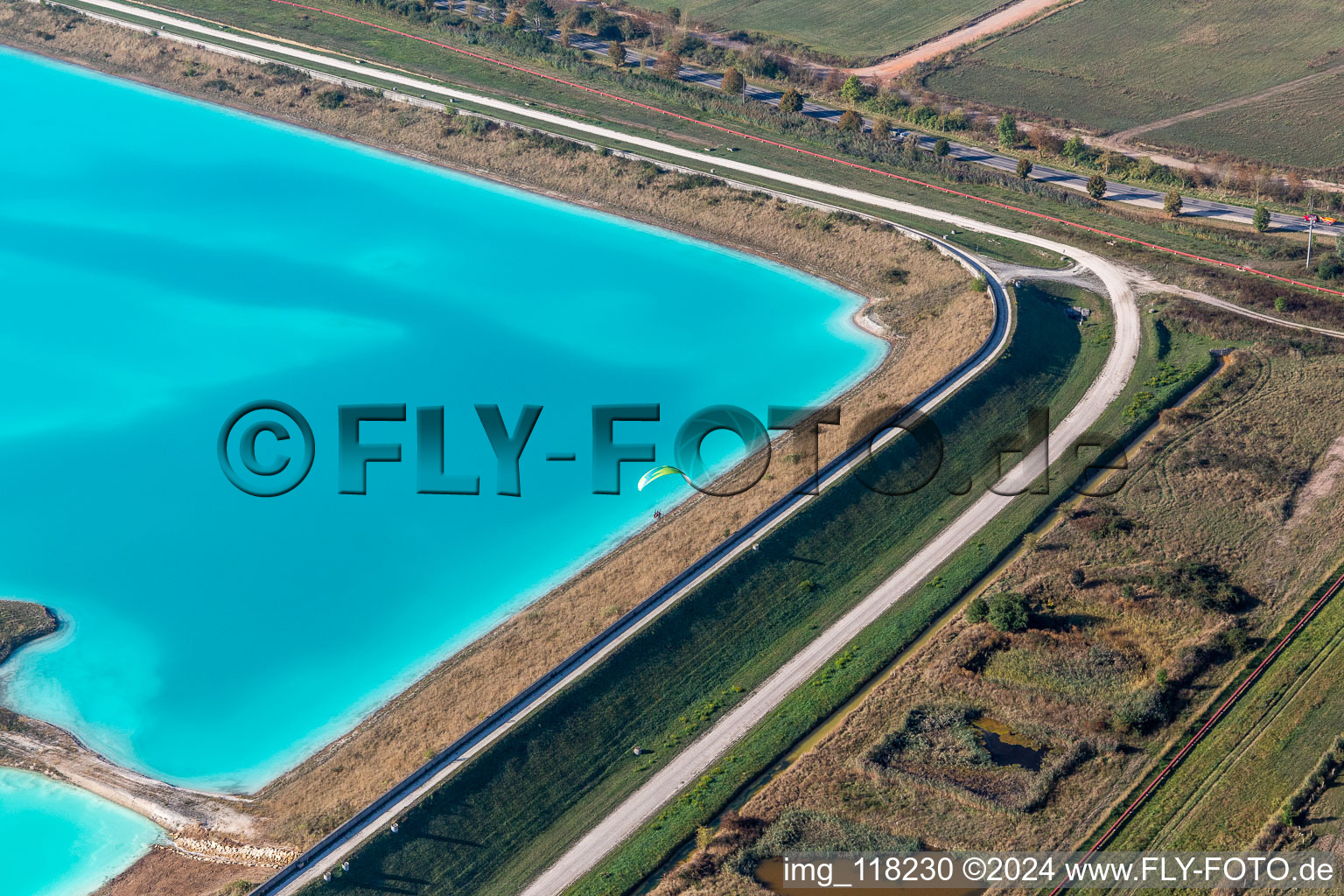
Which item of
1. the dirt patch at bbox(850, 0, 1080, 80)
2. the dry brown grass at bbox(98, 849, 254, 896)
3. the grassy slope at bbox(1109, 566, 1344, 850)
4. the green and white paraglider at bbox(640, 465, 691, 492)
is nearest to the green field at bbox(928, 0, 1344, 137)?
the dirt patch at bbox(850, 0, 1080, 80)

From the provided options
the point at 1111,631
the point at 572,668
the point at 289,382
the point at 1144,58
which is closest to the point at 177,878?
the point at 572,668

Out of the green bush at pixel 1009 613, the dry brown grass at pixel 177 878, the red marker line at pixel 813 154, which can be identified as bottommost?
the dry brown grass at pixel 177 878

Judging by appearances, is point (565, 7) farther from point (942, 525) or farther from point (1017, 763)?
point (1017, 763)

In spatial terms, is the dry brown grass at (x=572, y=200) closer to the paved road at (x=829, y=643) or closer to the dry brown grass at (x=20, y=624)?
the paved road at (x=829, y=643)

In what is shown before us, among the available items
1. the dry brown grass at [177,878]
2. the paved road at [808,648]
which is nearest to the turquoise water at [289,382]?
the dry brown grass at [177,878]

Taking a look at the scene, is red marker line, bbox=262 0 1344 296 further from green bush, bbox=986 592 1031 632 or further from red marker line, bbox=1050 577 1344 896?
green bush, bbox=986 592 1031 632

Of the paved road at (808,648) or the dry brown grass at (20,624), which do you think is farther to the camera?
the dry brown grass at (20,624)

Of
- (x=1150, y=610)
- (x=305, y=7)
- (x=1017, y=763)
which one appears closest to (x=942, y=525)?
(x=1150, y=610)
